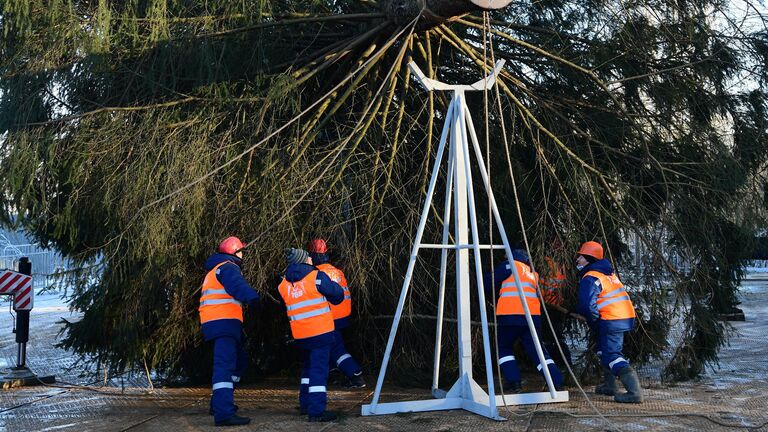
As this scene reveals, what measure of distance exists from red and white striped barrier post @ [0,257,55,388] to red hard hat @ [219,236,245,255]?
337cm

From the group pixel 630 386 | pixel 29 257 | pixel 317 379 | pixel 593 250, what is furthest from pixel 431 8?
pixel 29 257

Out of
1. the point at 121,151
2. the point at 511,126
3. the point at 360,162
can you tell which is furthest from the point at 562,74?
the point at 121,151

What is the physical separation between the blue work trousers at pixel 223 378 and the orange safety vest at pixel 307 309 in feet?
1.66

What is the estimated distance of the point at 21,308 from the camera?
31.0 feet

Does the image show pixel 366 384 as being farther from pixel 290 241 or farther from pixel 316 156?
pixel 316 156

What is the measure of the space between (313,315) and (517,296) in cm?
191

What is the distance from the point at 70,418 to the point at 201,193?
2.11m

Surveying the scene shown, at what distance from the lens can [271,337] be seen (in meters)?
8.15

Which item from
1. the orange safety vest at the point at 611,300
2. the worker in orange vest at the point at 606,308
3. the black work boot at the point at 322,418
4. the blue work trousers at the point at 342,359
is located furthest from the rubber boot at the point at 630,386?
the black work boot at the point at 322,418

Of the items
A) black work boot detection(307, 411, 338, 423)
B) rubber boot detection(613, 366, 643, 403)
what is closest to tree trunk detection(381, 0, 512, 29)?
rubber boot detection(613, 366, 643, 403)

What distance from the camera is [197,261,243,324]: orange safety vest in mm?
6465

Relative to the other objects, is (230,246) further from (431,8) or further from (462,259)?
(431,8)

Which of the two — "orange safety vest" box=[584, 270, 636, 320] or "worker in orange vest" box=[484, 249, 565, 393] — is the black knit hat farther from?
"orange safety vest" box=[584, 270, 636, 320]

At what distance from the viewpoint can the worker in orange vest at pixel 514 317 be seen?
24.0ft
